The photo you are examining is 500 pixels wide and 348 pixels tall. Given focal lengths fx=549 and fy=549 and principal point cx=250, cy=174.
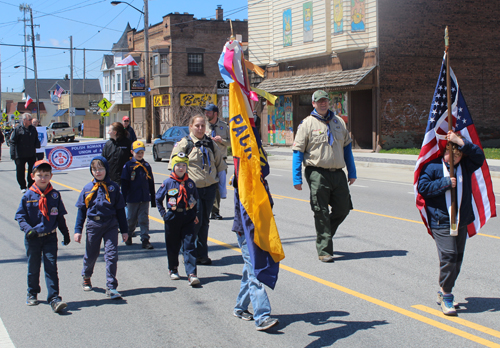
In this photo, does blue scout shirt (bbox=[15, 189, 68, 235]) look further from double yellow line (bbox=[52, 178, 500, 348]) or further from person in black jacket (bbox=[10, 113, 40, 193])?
person in black jacket (bbox=[10, 113, 40, 193])

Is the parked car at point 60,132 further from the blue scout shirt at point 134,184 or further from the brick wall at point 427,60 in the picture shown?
the blue scout shirt at point 134,184

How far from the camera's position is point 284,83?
96.5 feet

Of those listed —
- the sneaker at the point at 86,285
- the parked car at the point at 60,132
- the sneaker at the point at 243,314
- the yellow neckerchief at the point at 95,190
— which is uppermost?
the parked car at the point at 60,132

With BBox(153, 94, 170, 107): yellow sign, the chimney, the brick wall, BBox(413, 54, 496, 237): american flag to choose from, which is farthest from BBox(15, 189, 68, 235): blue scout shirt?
the chimney

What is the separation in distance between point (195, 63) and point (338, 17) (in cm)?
1897

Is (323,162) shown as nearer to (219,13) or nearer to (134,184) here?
(134,184)

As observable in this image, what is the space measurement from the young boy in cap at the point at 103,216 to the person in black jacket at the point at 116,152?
2825 millimetres

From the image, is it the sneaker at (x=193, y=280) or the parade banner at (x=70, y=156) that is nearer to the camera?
the sneaker at (x=193, y=280)

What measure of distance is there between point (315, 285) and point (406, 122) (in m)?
21.2

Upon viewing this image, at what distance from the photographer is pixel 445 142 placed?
16.3ft

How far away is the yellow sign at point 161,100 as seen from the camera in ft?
140

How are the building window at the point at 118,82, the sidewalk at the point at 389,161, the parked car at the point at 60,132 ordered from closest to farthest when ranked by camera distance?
the sidewalk at the point at 389,161 < the parked car at the point at 60,132 < the building window at the point at 118,82

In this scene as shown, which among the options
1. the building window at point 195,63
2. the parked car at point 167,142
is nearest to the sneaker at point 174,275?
the parked car at point 167,142

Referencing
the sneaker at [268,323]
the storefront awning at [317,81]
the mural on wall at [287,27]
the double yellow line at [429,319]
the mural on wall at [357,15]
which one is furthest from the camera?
the mural on wall at [287,27]
